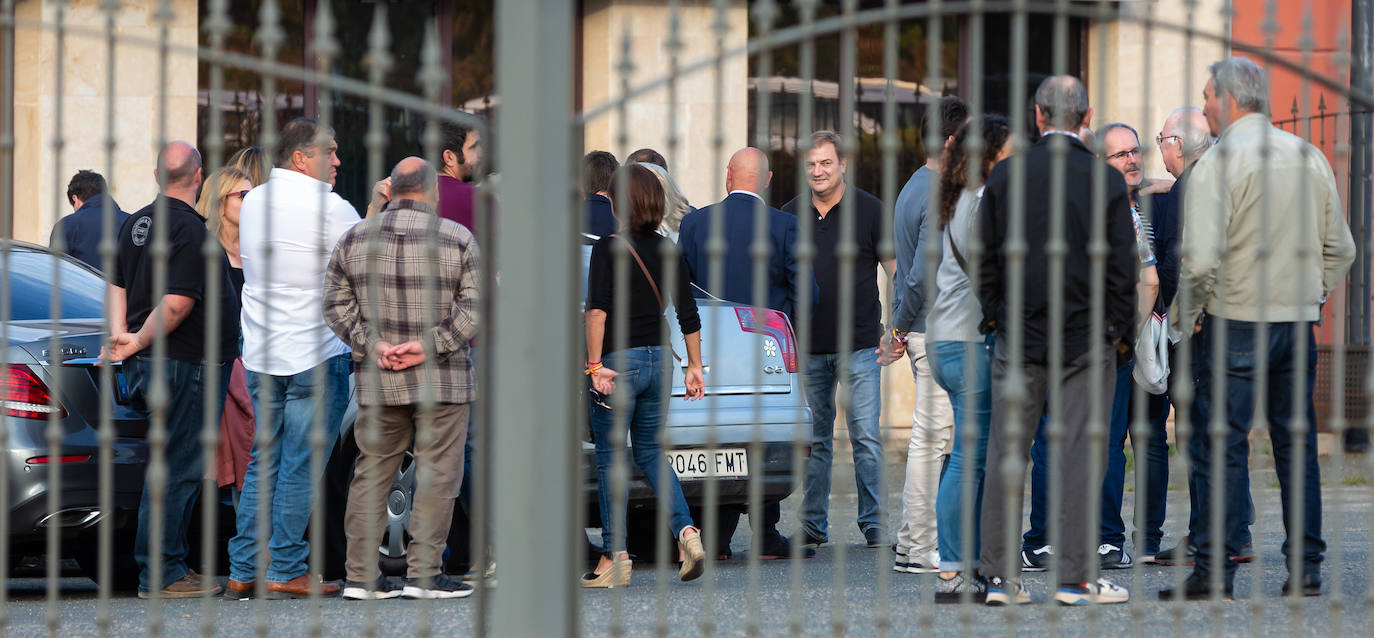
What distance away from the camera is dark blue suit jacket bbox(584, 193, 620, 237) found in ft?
25.4

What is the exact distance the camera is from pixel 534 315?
4.22m

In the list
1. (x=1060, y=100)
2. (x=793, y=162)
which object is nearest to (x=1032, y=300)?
(x=1060, y=100)

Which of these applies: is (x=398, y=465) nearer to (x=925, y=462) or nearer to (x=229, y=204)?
(x=229, y=204)

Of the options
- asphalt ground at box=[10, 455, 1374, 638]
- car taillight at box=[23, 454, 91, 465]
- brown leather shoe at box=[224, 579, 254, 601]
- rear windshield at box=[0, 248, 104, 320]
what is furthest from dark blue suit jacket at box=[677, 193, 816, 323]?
car taillight at box=[23, 454, 91, 465]

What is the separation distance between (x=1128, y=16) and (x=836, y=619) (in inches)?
70.9

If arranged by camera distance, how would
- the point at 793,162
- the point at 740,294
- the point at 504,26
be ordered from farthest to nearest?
the point at 793,162
the point at 740,294
the point at 504,26

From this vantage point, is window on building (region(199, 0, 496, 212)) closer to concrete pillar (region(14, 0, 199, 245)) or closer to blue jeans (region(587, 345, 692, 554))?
concrete pillar (region(14, 0, 199, 245))

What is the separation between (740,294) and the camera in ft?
26.7

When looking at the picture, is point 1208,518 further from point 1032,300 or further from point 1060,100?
point 1060,100

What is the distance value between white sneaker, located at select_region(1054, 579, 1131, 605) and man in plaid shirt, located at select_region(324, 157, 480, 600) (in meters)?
2.28

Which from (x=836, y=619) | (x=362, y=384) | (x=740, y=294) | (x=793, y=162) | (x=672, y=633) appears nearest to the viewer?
(x=836, y=619)

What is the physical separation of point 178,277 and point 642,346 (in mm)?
1848

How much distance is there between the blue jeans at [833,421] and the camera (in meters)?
8.09

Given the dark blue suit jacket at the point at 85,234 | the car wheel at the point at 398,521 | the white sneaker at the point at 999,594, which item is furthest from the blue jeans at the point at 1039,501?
the dark blue suit jacket at the point at 85,234
